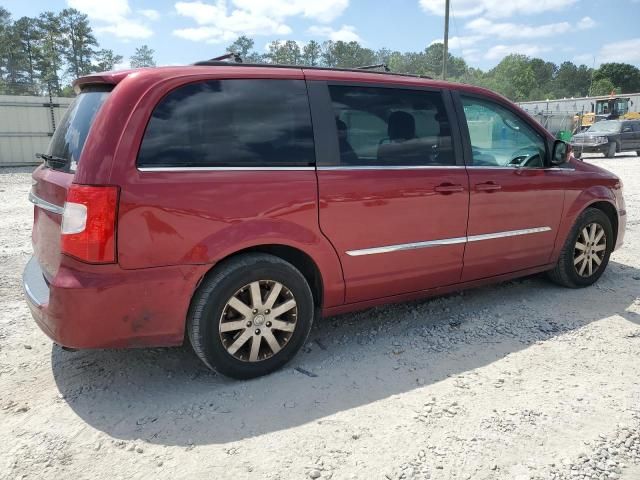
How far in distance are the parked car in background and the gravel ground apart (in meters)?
20.3

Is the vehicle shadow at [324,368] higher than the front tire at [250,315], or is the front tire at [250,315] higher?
the front tire at [250,315]

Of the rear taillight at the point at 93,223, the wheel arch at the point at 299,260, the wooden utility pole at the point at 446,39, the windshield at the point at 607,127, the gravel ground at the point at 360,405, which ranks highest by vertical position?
the wooden utility pole at the point at 446,39

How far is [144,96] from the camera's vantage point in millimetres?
2713

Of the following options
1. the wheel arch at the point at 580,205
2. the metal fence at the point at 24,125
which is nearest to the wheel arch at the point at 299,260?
the wheel arch at the point at 580,205

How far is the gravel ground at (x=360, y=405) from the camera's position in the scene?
2398 millimetres

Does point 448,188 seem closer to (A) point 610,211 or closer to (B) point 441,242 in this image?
(B) point 441,242

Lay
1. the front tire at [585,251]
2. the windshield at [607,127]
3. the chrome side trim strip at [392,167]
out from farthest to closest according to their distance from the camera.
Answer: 1. the windshield at [607,127]
2. the front tire at [585,251]
3. the chrome side trim strip at [392,167]

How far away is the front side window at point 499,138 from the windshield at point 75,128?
2621 millimetres

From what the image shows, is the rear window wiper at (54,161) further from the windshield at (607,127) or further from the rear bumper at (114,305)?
the windshield at (607,127)

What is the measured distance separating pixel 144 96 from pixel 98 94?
15.4 inches

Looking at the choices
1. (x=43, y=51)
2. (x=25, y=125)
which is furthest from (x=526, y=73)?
(x=25, y=125)

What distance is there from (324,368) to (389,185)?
1.27 meters

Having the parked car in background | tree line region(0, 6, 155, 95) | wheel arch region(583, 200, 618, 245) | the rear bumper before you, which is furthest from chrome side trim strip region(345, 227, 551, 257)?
tree line region(0, 6, 155, 95)

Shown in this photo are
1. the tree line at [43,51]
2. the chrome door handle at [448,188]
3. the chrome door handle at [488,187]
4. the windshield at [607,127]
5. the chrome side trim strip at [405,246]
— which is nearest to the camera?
the chrome side trim strip at [405,246]
